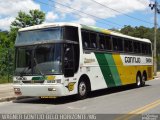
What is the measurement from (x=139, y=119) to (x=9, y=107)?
5.64m

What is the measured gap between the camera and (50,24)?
16844mm

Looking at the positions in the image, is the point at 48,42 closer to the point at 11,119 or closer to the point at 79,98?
the point at 79,98

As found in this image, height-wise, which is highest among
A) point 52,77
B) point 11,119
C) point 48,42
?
point 48,42

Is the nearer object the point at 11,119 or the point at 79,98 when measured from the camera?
the point at 11,119

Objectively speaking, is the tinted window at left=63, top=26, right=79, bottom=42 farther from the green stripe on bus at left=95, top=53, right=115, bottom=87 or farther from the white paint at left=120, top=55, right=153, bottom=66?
the white paint at left=120, top=55, right=153, bottom=66

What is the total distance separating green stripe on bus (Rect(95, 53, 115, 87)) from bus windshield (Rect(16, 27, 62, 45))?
335 centimetres

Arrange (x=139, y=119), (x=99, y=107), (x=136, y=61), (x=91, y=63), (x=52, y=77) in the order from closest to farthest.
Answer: (x=139, y=119) < (x=99, y=107) < (x=52, y=77) < (x=91, y=63) < (x=136, y=61)

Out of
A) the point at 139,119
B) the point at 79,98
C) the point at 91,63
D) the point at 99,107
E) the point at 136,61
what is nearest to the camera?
the point at 139,119

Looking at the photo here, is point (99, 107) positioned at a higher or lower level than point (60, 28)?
lower

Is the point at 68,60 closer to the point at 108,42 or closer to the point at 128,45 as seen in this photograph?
the point at 108,42

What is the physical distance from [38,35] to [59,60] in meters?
1.64

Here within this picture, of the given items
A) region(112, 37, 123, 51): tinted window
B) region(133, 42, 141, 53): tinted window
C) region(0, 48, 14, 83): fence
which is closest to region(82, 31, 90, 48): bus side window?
region(112, 37, 123, 51): tinted window

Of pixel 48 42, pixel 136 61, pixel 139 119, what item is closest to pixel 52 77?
pixel 48 42

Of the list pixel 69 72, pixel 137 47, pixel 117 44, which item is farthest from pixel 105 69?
pixel 137 47
